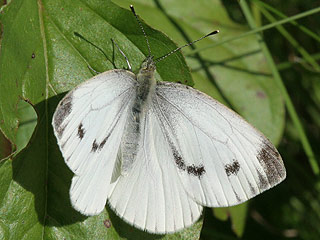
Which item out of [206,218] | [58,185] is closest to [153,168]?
[58,185]

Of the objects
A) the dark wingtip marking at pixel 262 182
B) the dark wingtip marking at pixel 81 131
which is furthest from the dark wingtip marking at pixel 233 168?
the dark wingtip marking at pixel 81 131

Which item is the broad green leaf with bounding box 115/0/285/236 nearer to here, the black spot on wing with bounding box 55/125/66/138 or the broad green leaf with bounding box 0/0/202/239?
the broad green leaf with bounding box 0/0/202/239

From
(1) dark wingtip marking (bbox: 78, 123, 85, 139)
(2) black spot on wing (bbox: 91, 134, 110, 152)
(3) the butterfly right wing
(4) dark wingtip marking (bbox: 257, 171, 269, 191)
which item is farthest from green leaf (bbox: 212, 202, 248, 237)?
(1) dark wingtip marking (bbox: 78, 123, 85, 139)

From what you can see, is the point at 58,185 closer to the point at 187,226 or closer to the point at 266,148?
the point at 187,226

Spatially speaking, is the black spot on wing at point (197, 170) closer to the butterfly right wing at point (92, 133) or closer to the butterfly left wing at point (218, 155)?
the butterfly left wing at point (218, 155)

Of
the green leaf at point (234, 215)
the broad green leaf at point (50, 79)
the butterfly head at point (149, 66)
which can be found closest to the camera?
the broad green leaf at point (50, 79)

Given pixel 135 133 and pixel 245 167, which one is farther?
pixel 135 133

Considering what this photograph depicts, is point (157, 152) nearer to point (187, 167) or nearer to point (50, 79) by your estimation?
point (187, 167)

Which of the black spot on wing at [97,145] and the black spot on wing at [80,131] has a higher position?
the black spot on wing at [80,131]

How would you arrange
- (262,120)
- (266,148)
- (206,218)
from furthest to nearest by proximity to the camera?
(206,218) < (262,120) < (266,148)
